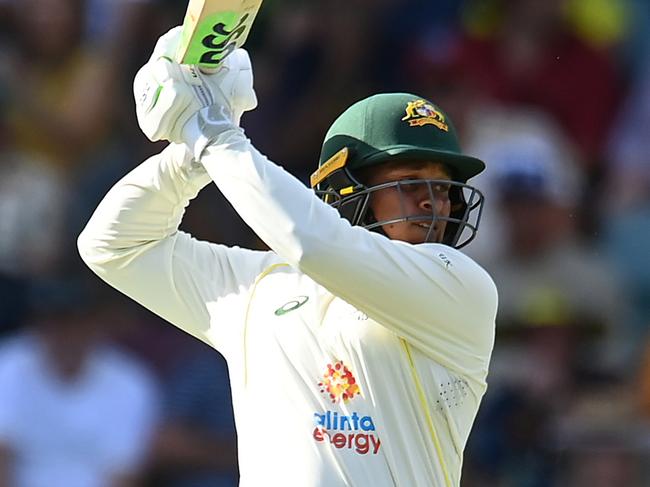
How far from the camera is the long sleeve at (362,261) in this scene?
280 centimetres

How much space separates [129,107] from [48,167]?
0.46 metres

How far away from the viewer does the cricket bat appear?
111 inches

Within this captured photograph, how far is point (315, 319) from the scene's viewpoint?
3031 millimetres

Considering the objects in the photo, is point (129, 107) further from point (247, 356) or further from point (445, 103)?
point (247, 356)

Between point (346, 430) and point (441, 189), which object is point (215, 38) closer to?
point (441, 189)

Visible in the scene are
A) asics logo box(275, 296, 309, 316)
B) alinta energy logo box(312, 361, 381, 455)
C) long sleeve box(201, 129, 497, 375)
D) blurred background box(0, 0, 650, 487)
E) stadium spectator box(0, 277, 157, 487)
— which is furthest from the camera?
blurred background box(0, 0, 650, 487)

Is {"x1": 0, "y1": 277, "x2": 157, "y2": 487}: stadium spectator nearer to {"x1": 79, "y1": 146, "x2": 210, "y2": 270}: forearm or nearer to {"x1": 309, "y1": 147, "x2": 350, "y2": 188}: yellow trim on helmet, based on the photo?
{"x1": 79, "y1": 146, "x2": 210, "y2": 270}: forearm

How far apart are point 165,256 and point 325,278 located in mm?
505

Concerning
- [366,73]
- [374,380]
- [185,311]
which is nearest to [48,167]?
[366,73]

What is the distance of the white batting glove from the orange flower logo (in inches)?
20.6

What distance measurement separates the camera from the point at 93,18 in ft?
22.5

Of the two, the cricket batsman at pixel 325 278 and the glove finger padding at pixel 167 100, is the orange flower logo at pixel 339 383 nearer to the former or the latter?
the cricket batsman at pixel 325 278

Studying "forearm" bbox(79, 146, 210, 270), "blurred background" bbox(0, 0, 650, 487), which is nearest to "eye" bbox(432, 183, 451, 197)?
"forearm" bbox(79, 146, 210, 270)

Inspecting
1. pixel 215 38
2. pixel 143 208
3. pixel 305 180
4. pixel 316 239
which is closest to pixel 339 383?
pixel 316 239
